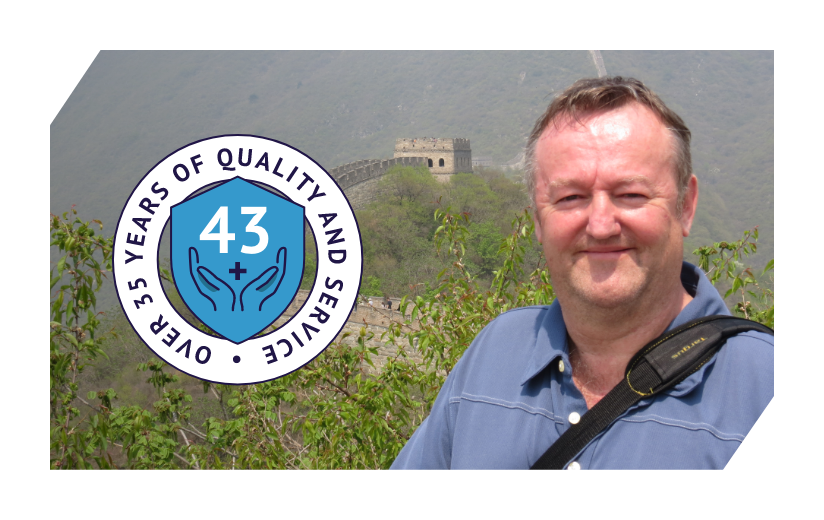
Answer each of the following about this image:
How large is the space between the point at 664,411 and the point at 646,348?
0.34ft

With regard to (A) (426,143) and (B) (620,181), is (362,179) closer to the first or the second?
(A) (426,143)

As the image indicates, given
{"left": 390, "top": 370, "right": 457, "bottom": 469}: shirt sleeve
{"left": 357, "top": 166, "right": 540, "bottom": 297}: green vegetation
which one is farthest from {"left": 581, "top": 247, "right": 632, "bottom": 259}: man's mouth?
{"left": 357, "top": 166, "right": 540, "bottom": 297}: green vegetation

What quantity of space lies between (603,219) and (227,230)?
1.53m

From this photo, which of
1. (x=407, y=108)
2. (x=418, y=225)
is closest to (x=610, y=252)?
(x=418, y=225)

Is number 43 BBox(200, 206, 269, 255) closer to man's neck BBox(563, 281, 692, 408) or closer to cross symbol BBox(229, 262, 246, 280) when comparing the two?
cross symbol BBox(229, 262, 246, 280)

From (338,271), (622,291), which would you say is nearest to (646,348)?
(622,291)

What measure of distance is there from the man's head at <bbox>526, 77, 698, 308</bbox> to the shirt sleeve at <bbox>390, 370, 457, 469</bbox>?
0.32m

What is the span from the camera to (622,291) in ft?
3.07

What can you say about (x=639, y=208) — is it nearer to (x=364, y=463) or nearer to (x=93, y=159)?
(x=364, y=463)

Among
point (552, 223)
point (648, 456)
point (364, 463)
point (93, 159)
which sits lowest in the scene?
point (364, 463)

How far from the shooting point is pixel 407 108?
1612 inches

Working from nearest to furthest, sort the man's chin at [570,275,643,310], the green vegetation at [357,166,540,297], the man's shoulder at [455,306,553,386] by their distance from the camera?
1. the man's chin at [570,275,643,310]
2. the man's shoulder at [455,306,553,386]
3. the green vegetation at [357,166,540,297]

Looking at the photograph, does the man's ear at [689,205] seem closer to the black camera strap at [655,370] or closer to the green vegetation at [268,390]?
the black camera strap at [655,370]

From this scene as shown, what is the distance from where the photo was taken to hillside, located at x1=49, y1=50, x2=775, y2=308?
3.85 m
